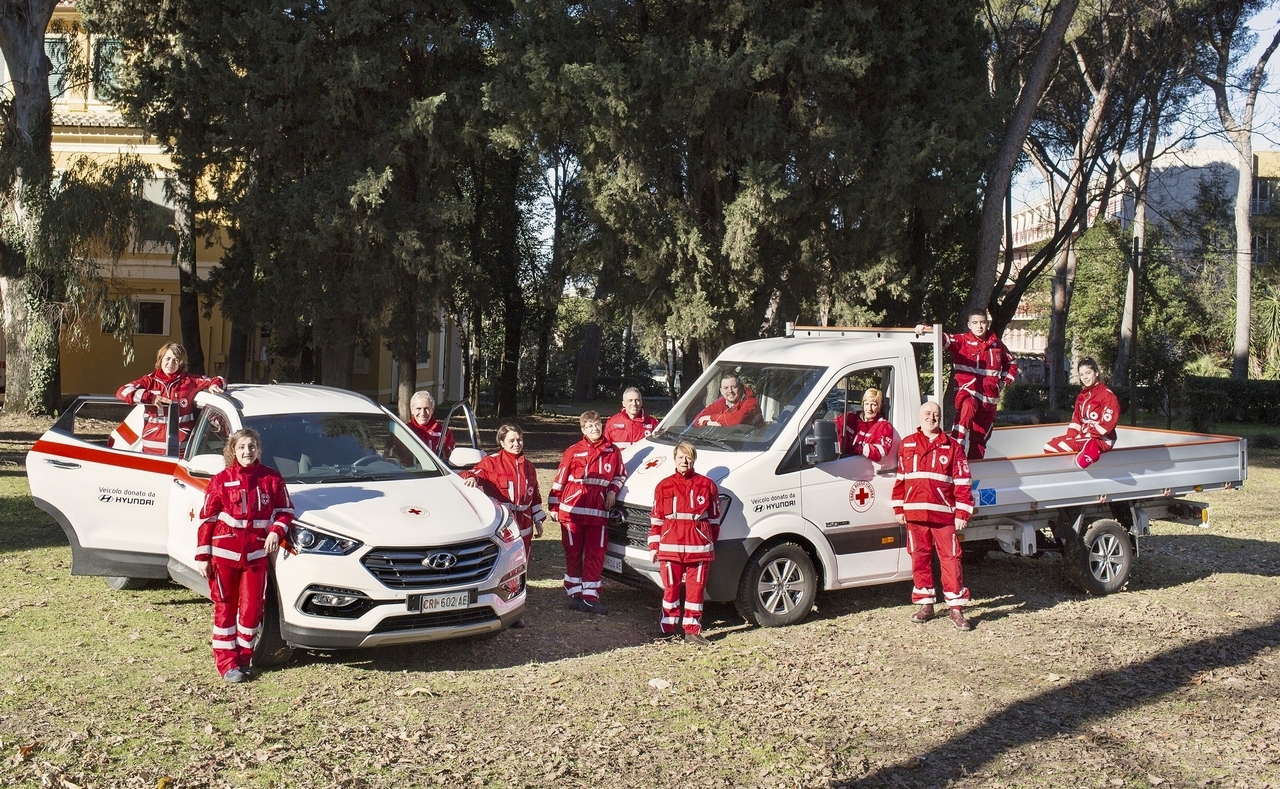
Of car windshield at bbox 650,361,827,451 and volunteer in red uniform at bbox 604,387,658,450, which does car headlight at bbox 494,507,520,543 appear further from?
volunteer in red uniform at bbox 604,387,658,450

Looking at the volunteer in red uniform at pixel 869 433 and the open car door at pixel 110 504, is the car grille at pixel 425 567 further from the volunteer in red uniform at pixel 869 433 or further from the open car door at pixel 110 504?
the volunteer in red uniform at pixel 869 433

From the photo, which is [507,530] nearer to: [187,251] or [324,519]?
[324,519]

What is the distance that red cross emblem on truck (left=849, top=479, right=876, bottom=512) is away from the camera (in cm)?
927

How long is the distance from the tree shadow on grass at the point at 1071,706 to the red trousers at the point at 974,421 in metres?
2.66

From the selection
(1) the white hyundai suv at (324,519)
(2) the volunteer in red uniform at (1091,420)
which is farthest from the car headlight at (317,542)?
(2) the volunteer in red uniform at (1091,420)

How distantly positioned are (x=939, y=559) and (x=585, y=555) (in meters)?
2.82

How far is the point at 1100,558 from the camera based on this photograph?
10.6 metres

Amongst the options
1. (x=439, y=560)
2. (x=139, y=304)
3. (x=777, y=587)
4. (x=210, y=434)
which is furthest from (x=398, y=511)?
(x=139, y=304)

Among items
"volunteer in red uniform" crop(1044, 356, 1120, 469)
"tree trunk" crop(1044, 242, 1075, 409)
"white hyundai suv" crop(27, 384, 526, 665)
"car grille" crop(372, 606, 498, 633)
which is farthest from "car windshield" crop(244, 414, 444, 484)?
"tree trunk" crop(1044, 242, 1075, 409)

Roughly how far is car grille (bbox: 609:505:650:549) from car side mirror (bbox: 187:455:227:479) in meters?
3.12

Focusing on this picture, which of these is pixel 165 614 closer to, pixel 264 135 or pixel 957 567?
pixel 957 567

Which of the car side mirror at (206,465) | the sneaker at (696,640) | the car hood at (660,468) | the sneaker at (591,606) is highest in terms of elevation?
the car side mirror at (206,465)

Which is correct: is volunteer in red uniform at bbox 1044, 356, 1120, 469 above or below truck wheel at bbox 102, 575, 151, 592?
above

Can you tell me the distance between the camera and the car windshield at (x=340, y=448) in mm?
A: 8188
